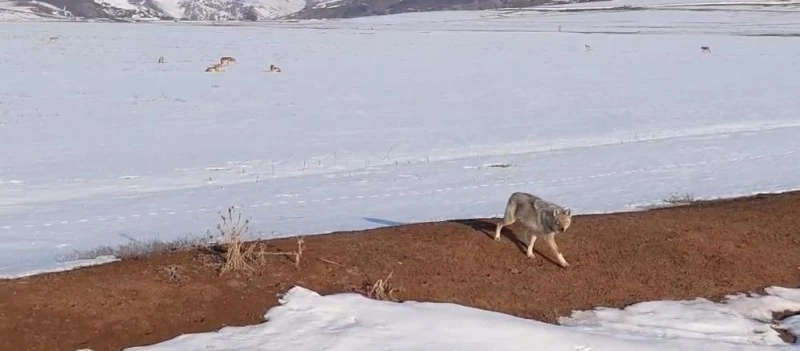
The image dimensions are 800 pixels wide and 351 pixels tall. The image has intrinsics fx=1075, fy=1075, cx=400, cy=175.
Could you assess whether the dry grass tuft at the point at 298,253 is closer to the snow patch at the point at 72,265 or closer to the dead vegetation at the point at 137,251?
the dead vegetation at the point at 137,251

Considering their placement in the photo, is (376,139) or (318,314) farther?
(376,139)

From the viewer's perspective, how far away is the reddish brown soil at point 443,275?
7883mm

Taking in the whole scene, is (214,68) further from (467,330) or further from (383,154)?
(467,330)

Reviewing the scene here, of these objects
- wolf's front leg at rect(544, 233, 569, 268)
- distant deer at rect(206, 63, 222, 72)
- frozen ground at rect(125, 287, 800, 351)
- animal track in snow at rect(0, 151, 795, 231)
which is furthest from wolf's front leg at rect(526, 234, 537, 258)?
distant deer at rect(206, 63, 222, 72)

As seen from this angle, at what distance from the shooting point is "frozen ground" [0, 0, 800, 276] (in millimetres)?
15562

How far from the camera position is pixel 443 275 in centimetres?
952

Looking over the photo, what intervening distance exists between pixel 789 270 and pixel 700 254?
3.01 ft

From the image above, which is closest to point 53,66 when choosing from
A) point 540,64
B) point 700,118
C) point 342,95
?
point 342,95

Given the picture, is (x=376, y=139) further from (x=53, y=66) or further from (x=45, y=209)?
(x=53, y=66)

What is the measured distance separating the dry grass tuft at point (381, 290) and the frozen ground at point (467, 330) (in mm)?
195

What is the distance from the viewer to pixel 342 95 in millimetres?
33500

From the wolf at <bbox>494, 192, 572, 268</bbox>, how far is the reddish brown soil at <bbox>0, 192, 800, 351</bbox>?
0.65 feet

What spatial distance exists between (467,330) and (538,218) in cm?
209

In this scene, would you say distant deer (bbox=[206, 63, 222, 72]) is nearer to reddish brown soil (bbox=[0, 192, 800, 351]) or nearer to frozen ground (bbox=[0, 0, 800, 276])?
frozen ground (bbox=[0, 0, 800, 276])
